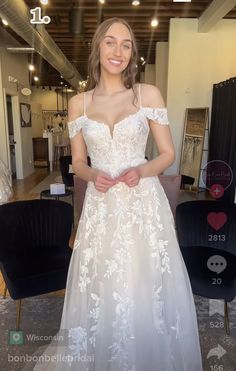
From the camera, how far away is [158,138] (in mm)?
1286

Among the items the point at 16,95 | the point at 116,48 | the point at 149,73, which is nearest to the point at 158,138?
the point at 116,48

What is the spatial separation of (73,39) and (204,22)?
10.1 ft

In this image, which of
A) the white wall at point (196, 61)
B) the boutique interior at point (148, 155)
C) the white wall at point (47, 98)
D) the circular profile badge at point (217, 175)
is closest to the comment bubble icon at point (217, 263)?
the boutique interior at point (148, 155)

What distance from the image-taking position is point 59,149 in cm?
1039

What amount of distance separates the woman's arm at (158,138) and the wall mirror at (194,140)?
169 inches

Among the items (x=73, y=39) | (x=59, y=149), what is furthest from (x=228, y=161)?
(x=59, y=149)

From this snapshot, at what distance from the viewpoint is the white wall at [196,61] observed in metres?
5.38

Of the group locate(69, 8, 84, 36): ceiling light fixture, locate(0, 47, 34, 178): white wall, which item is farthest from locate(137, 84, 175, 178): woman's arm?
locate(0, 47, 34, 178): white wall

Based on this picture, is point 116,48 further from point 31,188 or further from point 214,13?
point 31,188

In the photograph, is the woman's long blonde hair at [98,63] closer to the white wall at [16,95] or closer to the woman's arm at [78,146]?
the woman's arm at [78,146]

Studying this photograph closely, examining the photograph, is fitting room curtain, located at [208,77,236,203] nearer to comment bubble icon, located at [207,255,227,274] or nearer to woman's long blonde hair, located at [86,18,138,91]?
comment bubble icon, located at [207,255,227,274]

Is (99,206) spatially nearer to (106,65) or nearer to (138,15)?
(106,65)

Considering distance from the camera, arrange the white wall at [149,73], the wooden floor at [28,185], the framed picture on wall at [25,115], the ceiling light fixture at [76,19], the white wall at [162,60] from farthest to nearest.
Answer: the white wall at [149,73] < the framed picture on wall at [25,115] < the white wall at [162,60] < the wooden floor at [28,185] < the ceiling light fixture at [76,19]

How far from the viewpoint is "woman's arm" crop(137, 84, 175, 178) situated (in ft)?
4.07
